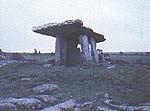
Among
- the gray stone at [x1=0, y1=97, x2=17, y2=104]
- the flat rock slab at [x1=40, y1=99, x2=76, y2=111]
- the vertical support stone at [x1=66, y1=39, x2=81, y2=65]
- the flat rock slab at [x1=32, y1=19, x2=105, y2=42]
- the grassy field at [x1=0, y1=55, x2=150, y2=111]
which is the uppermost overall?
the flat rock slab at [x1=32, y1=19, x2=105, y2=42]

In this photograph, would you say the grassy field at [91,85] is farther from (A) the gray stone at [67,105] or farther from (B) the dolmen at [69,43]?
(B) the dolmen at [69,43]

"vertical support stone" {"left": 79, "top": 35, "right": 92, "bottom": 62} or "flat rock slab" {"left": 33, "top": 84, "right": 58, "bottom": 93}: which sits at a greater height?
"vertical support stone" {"left": 79, "top": 35, "right": 92, "bottom": 62}

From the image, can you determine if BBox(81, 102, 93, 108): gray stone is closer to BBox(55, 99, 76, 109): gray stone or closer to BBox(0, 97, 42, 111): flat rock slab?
BBox(55, 99, 76, 109): gray stone

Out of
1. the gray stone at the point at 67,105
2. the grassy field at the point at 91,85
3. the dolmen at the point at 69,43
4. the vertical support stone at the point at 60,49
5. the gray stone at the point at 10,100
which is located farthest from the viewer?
the vertical support stone at the point at 60,49

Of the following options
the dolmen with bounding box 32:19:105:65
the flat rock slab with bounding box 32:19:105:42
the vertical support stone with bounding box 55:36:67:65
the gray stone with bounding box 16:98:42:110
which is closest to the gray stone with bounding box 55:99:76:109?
the gray stone with bounding box 16:98:42:110

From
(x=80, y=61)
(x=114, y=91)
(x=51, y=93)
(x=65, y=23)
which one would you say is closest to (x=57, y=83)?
(x=51, y=93)

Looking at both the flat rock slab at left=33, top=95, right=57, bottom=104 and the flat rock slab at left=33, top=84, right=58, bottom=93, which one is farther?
the flat rock slab at left=33, top=84, right=58, bottom=93

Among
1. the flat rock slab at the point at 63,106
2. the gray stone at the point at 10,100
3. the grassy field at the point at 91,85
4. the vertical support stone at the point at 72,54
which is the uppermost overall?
the vertical support stone at the point at 72,54

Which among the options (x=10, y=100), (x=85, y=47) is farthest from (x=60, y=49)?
(x=10, y=100)

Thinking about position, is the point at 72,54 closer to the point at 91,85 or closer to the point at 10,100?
the point at 91,85

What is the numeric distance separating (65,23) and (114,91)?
977 centimetres

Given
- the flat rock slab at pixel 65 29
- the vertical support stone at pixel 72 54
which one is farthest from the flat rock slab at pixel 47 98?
the vertical support stone at pixel 72 54

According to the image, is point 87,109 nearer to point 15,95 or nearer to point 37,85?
point 15,95

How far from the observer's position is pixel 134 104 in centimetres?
1004
